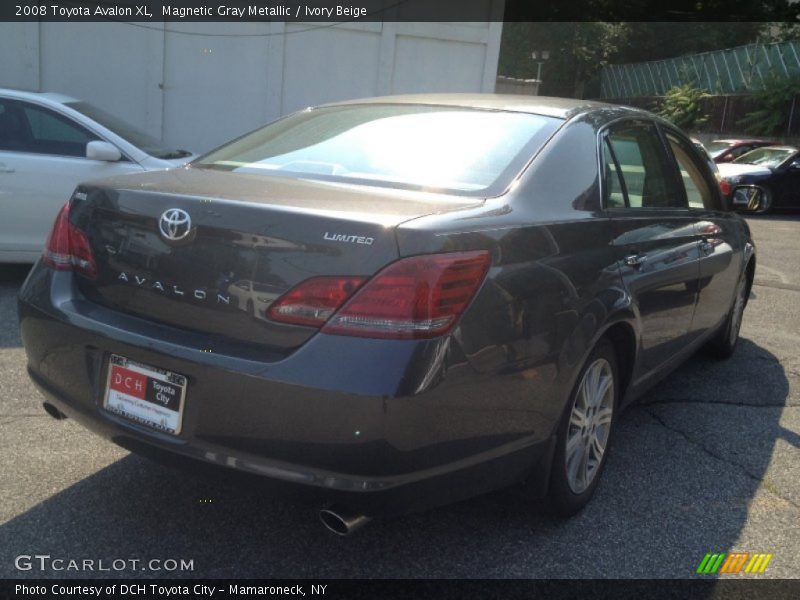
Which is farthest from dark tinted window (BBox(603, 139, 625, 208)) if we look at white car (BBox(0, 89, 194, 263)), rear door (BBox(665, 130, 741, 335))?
white car (BBox(0, 89, 194, 263))

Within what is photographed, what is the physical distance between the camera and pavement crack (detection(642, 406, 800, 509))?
3.60 meters

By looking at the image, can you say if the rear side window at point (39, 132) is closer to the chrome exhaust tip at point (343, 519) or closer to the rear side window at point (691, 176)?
the rear side window at point (691, 176)

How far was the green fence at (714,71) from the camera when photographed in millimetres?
28302

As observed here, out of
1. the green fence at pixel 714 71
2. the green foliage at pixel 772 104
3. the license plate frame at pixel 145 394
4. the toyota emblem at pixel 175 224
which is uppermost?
the green fence at pixel 714 71

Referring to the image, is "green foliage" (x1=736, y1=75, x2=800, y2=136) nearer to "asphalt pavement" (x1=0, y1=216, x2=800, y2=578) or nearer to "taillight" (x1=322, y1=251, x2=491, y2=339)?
"asphalt pavement" (x1=0, y1=216, x2=800, y2=578)

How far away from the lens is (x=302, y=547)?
114 inches

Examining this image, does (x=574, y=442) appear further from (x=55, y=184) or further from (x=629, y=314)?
(x=55, y=184)

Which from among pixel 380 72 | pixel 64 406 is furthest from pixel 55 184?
pixel 380 72

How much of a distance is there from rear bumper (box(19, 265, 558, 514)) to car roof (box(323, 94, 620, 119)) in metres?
1.36

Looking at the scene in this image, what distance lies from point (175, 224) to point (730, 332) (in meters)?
3.97

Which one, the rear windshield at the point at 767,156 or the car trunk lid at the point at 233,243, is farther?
the rear windshield at the point at 767,156

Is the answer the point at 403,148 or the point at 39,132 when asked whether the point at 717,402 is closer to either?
the point at 403,148

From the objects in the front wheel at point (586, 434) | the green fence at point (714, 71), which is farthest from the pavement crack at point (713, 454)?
the green fence at point (714, 71)
